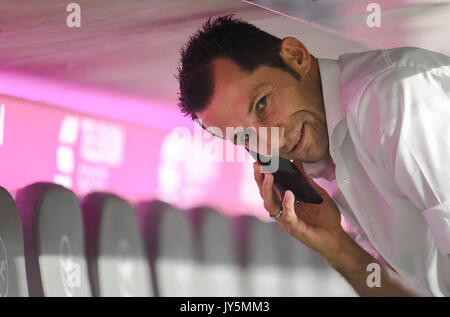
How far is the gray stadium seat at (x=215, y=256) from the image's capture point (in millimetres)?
2490

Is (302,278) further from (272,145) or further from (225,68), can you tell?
(225,68)

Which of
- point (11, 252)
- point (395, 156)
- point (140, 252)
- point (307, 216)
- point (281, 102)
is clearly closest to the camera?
point (11, 252)

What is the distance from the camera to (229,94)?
2.45m

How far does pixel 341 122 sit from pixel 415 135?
0.32 m

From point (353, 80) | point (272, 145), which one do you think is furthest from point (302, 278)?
point (353, 80)

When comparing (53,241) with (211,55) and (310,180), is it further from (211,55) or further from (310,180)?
(310,180)

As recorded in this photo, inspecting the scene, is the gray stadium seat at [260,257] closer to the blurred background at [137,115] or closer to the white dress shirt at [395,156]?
the blurred background at [137,115]

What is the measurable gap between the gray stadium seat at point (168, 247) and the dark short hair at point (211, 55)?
37 cm

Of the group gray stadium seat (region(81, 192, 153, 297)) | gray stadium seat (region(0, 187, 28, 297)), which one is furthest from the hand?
gray stadium seat (region(0, 187, 28, 297))

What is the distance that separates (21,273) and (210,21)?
1.10 metres

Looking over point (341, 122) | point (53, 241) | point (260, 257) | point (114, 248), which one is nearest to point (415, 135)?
point (341, 122)

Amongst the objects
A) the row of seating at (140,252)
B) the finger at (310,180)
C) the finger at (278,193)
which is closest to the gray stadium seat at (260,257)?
the row of seating at (140,252)

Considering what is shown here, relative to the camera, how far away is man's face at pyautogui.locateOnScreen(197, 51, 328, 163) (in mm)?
2451

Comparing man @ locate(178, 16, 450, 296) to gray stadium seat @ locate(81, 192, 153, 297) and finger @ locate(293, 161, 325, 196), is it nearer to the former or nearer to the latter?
finger @ locate(293, 161, 325, 196)
